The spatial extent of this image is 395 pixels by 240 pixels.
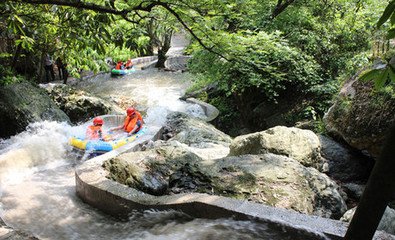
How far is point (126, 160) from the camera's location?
526 cm

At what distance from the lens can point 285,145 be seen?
5.88 metres

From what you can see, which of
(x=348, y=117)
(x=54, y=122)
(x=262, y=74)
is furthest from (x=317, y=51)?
(x=54, y=122)

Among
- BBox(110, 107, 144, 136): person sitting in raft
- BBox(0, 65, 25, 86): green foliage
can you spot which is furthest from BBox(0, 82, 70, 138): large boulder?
BBox(110, 107, 144, 136): person sitting in raft

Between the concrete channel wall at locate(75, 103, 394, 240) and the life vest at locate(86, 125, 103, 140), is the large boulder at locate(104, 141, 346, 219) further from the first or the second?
the life vest at locate(86, 125, 103, 140)

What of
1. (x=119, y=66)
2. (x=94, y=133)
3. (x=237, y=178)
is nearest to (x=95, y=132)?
(x=94, y=133)

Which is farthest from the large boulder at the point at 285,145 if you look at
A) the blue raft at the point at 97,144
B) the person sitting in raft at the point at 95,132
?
the person sitting in raft at the point at 95,132

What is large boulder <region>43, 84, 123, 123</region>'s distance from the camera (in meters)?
11.9

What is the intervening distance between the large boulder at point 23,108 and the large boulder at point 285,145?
6.35 m

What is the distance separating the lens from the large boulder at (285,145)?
5832 mm

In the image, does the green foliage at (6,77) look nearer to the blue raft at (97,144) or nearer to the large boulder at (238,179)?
the blue raft at (97,144)

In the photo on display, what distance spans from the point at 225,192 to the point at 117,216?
1.47 metres

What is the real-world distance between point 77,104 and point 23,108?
247 cm

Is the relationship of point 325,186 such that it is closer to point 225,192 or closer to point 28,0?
point 225,192

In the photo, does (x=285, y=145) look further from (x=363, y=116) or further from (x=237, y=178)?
(x=237, y=178)
